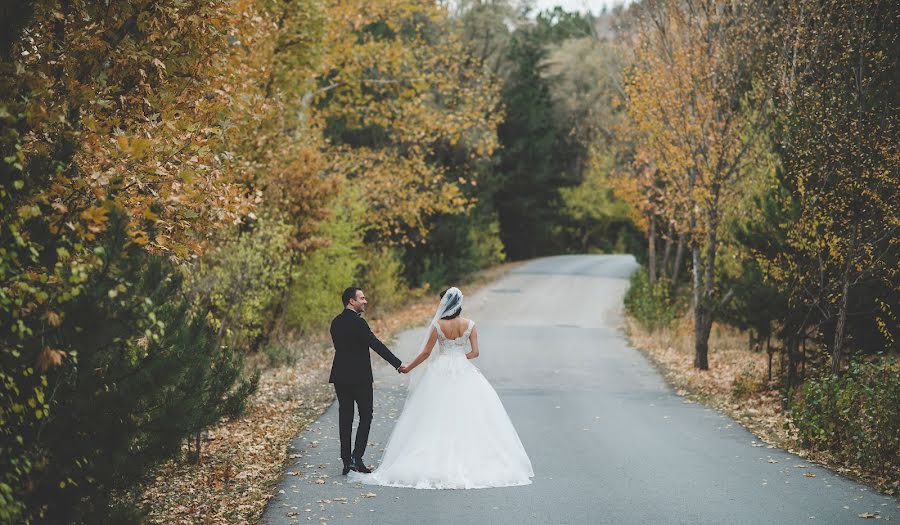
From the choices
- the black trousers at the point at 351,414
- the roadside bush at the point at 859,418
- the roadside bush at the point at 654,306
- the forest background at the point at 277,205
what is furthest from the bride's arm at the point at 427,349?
the roadside bush at the point at 654,306

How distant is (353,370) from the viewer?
34.4 ft

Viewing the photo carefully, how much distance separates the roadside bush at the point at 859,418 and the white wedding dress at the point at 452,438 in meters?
4.00

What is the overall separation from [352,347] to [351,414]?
74cm

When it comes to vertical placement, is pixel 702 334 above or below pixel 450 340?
below

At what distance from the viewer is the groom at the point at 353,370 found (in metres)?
10.4

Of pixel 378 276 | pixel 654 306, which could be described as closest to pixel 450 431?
pixel 654 306

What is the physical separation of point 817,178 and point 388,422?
314 inches

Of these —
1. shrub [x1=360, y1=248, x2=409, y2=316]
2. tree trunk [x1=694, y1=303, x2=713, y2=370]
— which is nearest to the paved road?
tree trunk [x1=694, y1=303, x2=713, y2=370]

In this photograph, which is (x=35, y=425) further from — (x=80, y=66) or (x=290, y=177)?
(x=290, y=177)

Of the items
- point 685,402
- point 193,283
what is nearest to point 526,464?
point 685,402

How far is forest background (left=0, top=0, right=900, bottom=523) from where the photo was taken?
6.40 metres

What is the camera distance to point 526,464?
10.4 meters

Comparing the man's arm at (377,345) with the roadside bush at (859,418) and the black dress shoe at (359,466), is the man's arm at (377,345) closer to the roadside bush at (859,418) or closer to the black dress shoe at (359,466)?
the black dress shoe at (359,466)

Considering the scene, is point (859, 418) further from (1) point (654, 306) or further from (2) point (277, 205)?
(1) point (654, 306)
